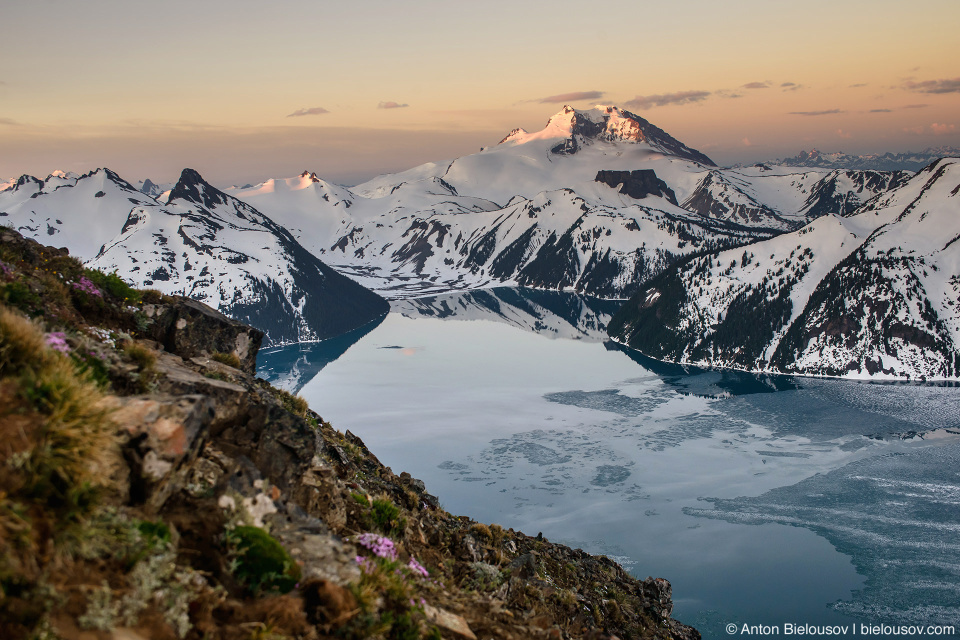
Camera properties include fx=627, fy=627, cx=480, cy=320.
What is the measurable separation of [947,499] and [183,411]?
242 ft

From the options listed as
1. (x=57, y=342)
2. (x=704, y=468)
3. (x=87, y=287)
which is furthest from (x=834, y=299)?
(x=57, y=342)

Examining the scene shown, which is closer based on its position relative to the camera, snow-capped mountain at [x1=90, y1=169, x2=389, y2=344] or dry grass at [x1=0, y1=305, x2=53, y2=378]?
dry grass at [x1=0, y1=305, x2=53, y2=378]

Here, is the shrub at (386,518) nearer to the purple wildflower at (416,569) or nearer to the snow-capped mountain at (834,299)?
the purple wildflower at (416,569)

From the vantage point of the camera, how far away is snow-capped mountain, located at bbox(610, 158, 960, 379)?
409ft

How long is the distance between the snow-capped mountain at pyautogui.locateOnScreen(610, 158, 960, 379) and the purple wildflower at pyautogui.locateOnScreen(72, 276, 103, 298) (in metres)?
134

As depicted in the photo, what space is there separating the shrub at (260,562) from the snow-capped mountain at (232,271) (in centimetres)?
15301

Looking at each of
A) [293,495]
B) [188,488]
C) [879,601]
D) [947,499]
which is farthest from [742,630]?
[188,488]

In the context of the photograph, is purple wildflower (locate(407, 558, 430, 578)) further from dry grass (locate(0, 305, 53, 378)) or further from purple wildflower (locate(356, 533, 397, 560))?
dry grass (locate(0, 305, 53, 378))

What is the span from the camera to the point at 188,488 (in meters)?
9.38

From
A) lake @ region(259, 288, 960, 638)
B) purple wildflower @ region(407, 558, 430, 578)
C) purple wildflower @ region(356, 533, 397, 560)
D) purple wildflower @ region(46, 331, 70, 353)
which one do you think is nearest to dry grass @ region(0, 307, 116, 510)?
purple wildflower @ region(46, 331, 70, 353)

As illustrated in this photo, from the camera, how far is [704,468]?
7262 centimetres

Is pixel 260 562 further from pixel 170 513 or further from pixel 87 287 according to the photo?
pixel 87 287

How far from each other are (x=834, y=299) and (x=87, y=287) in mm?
149733

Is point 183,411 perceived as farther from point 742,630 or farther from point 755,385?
point 755,385
